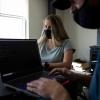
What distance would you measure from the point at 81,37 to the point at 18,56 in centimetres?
325

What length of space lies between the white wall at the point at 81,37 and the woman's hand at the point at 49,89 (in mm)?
3381

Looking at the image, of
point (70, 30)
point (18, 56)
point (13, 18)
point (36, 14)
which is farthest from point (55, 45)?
point (70, 30)

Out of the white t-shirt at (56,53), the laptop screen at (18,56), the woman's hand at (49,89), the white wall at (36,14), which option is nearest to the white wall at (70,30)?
the white wall at (36,14)

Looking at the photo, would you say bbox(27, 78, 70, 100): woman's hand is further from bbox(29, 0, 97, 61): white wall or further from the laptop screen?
bbox(29, 0, 97, 61): white wall

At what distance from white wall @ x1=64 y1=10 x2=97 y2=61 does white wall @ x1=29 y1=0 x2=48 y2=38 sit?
0.51 meters

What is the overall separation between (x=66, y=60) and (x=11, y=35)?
1976mm

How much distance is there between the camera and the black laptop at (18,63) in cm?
108

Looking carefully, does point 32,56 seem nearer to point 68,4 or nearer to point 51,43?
point 68,4

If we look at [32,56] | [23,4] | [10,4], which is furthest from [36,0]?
[32,56]

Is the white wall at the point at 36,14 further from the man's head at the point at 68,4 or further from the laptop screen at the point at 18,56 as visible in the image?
the man's head at the point at 68,4

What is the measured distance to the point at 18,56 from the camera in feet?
3.89

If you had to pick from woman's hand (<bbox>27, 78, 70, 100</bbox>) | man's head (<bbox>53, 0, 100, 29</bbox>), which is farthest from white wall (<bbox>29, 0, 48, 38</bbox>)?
woman's hand (<bbox>27, 78, 70, 100</bbox>)

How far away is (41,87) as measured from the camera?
2.81ft

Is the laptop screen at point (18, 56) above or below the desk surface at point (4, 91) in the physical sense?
above
